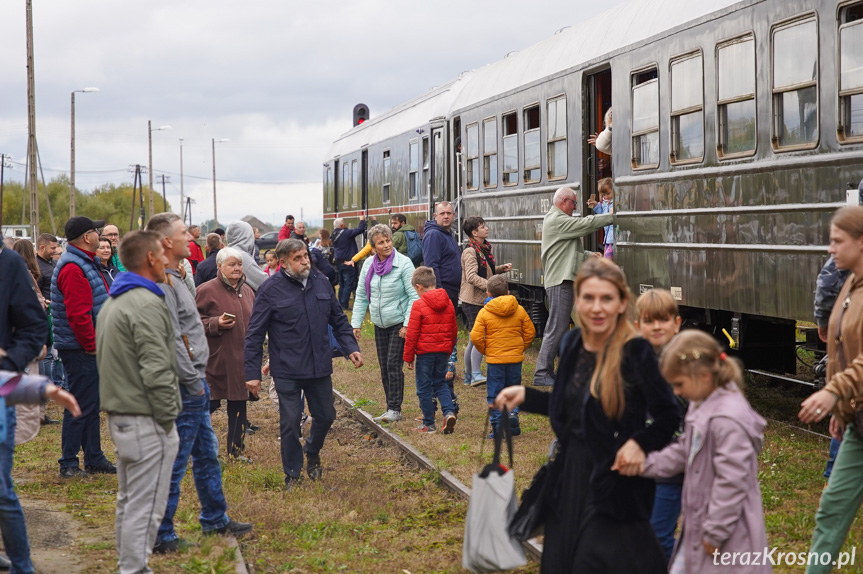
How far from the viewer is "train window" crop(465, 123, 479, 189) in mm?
16375

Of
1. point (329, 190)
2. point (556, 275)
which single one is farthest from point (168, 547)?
point (329, 190)

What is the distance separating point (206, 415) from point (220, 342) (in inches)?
82.6

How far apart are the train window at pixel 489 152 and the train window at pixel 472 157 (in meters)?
0.35

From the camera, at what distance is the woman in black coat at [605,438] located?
3.88 m

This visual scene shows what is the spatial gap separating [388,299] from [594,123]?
12.2ft

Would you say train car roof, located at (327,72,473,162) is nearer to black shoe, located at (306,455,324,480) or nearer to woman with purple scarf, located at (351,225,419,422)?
woman with purple scarf, located at (351,225,419,422)

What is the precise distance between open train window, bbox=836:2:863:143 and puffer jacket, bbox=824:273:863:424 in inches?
126

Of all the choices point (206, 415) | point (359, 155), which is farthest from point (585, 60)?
point (359, 155)

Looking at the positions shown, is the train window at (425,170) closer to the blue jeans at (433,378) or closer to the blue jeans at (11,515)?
the blue jeans at (433,378)

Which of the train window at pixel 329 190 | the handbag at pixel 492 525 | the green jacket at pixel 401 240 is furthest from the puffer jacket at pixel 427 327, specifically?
the train window at pixel 329 190

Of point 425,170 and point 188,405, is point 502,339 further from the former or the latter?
point 425,170

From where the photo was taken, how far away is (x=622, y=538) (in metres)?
3.87

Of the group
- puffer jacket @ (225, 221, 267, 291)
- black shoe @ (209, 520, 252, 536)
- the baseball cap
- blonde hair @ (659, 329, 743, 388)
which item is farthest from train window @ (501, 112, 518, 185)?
blonde hair @ (659, 329, 743, 388)

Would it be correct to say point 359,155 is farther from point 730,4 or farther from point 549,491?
point 549,491
